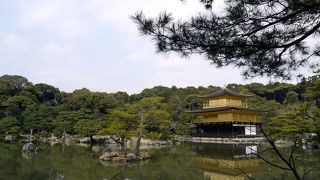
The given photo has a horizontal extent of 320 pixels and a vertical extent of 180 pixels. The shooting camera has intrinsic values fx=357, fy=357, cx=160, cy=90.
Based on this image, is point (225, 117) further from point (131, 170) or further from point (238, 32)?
point (238, 32)

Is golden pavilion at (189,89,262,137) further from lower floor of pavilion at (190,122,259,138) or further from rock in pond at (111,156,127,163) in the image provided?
rock in pond at (111,156,127,163)

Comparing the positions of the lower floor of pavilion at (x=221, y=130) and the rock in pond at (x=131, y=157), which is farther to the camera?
the lower floor of pavilion at (x=221, y=130)

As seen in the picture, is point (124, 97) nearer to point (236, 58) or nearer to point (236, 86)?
point (236, 86)

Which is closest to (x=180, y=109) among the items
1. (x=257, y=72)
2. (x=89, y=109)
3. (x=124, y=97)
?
(x=89, y=109)

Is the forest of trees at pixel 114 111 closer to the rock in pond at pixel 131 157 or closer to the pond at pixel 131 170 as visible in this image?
the rock in pond at pixel 131 157

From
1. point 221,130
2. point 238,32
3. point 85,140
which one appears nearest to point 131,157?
point 238,32

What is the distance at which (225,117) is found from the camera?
27.4 m

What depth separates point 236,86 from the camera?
146 ft

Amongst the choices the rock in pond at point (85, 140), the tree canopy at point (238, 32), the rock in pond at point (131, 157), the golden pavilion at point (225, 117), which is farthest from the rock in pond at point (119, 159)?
the golden pavilion at point (225, 117)

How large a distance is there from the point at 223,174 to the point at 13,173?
6358 millimetres

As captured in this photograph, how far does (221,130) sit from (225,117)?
49.3 inches

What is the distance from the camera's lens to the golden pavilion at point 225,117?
2711 cm

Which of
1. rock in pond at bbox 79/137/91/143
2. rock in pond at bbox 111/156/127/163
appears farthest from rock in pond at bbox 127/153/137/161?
rock in pond at bbox 79/137/91/143

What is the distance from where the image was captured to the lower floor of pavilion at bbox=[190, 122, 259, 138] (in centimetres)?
2670
